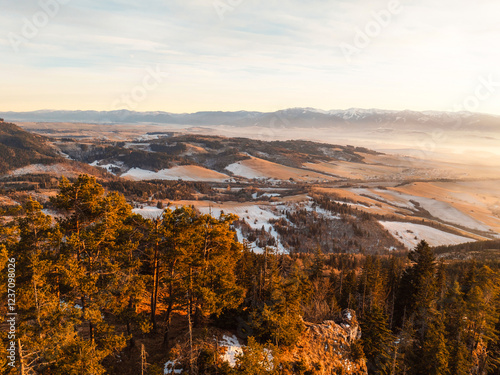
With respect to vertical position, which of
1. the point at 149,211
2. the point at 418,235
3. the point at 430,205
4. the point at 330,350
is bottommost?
the point at 418,235

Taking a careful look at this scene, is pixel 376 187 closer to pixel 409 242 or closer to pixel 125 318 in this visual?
pixel 409 242

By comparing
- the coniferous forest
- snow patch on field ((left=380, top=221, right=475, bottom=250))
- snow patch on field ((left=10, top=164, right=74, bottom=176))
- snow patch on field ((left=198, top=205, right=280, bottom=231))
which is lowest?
snow patch on field ((left=380, top=221, right=475, bottom=250))

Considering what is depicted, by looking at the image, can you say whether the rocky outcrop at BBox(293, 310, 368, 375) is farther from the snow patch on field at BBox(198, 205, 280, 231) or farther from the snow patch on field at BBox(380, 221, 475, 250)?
the snow patch on field at BBox(380, 221, 475, 250)

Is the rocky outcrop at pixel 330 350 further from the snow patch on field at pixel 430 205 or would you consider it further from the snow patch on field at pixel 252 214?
the snow patch on field at pixel 430 205

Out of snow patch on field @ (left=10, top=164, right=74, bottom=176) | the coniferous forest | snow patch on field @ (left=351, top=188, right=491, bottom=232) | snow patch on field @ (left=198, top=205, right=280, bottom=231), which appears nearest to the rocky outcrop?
the coniferous forest

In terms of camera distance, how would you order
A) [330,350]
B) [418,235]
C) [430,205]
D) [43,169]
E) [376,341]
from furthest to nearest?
[43,169]
[430,205]
[418,235]
[376,341]
[330,350]

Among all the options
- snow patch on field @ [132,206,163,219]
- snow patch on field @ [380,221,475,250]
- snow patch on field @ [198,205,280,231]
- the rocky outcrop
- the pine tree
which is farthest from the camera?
snow patch on field @ [198,205,280,231]

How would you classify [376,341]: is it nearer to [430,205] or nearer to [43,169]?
[430,205]

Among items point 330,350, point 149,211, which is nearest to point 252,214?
point 149,211
